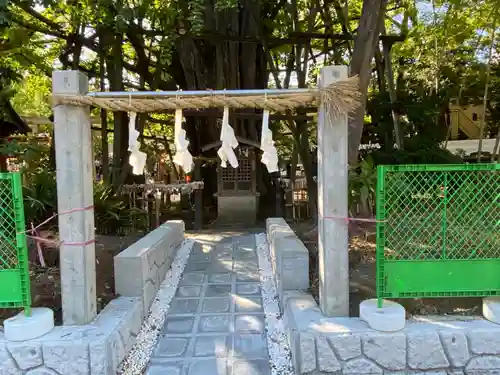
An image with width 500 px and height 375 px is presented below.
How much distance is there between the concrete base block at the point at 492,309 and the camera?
11.2 ft

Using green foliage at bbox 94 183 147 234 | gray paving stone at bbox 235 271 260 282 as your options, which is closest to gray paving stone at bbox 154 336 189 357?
gray paving stone at bbox 235 271 260 282

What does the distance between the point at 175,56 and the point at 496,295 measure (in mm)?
8955

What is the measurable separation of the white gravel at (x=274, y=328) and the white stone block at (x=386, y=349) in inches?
25.6

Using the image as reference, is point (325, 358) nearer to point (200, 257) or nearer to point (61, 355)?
point (61, 355)

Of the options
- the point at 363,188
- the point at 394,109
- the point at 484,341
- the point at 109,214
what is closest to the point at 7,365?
the point at 484,341

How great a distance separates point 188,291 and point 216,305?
536 mm

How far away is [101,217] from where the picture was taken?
7.12 meters

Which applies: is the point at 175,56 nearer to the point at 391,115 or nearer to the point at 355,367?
the point at 391,115

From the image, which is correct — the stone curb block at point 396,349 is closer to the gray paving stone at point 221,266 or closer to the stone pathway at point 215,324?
the stone pathway at point 215,324

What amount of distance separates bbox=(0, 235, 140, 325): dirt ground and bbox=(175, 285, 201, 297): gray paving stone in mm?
773

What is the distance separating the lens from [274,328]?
3988 mm

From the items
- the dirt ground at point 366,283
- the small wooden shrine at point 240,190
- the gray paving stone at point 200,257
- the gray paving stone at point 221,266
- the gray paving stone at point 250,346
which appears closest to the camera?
the gray paving stone at point 250,346

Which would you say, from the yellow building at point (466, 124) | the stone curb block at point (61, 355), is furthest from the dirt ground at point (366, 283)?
the yellow building at point (466, 124)

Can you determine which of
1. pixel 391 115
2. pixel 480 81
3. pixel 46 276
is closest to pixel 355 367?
pixel 46 276
